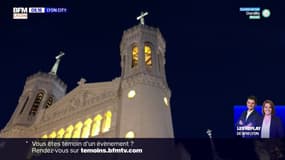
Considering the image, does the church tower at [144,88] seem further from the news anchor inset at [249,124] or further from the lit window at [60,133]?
the lit window at [60,133]

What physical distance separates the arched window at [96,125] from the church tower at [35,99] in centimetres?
878

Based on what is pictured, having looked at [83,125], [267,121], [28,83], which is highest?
[28,83]

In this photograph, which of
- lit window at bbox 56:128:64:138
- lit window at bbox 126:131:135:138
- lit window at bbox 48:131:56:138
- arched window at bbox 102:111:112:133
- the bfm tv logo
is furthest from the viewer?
lit window at bbox 48:131:56:138

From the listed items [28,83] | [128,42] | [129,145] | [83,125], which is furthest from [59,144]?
[28,83]

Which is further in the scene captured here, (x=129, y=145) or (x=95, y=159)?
(x=95, y=159)

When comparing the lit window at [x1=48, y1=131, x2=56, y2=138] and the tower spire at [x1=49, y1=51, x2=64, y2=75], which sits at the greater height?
the tower spire at [x1=49, y1=51, x2=64, y2=75]

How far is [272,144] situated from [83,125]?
17057mm

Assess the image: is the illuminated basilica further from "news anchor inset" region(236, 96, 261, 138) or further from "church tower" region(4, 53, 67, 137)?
"news anchor inset" region(236, 96, 261, 138)

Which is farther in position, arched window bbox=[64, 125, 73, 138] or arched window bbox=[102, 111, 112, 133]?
arched window bbox=[64, 125, 73, 138]

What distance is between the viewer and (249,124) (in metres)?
24.3

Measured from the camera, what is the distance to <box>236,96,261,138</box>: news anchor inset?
2372cm

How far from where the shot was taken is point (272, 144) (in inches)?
1139

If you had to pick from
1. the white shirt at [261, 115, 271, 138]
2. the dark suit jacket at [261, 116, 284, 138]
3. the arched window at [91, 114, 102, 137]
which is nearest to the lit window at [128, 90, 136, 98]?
Result: the arched window at [91, 114, 102, 137]

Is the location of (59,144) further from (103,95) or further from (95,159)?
(103,95)
